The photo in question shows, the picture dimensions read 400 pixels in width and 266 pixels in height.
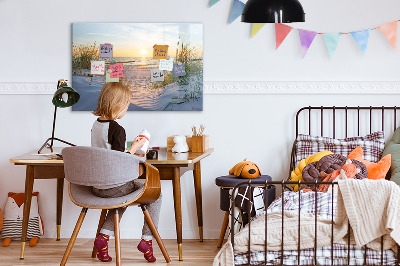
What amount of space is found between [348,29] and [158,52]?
1365 millimetres

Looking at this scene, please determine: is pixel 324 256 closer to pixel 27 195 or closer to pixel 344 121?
pixel 344 121

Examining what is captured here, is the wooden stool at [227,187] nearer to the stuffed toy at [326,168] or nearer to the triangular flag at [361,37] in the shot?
the stuffed toy at [326,168]

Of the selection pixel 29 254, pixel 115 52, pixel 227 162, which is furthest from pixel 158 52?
pixel 29 254

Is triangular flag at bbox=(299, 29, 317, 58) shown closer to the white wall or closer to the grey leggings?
the white wall

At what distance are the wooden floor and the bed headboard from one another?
107 cm

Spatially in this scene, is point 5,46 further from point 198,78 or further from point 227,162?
point 227,162

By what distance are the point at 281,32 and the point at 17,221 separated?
2.30 metres

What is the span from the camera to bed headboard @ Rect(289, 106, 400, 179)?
14.2ft

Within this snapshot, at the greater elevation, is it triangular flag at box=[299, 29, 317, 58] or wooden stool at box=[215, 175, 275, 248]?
triangular flag at box=[299, 29, 317, 58]

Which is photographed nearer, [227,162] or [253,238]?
[253,238]

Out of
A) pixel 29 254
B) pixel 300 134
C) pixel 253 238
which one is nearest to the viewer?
pixel 253 238

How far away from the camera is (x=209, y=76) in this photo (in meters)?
4.37

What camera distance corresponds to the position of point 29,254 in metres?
3.93

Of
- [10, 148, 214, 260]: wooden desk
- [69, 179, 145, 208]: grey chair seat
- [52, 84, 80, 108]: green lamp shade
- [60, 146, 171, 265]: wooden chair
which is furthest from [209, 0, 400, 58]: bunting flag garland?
[69, 179, 145, 208]: grey chair seat
